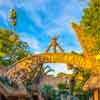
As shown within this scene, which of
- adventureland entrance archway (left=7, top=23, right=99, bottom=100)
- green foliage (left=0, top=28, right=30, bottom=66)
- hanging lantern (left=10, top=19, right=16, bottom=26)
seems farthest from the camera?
hanging lantern (left=10, top=19, right=16, bottom=26)

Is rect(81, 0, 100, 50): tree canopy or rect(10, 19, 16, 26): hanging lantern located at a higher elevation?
rect(10, 19, 16, 26): hanging lantern

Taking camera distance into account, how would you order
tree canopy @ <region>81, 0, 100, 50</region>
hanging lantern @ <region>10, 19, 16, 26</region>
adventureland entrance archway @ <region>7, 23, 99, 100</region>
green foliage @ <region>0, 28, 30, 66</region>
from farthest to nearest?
hanging lantern @ <region>10, 19, 16, 26</region>
green foliage @ <region>0, 28, 30, 66</region>
tree canopy @ <region>81, 0, 100, 50</region>
adventureland entrance archway @ <region>7, 23, 99, 100</region>

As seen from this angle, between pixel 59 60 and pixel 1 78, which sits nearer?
pixel 59 60

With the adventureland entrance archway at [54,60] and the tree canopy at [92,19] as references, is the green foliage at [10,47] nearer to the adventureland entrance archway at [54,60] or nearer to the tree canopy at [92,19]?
the tree canopy at [92,19]

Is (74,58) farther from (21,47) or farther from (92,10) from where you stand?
(21,47)

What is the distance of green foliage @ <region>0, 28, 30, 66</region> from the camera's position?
55406mm

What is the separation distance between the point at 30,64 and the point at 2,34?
113 feet

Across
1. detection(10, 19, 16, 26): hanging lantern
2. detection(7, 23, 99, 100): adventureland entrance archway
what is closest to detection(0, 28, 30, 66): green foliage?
detection(10, 19, 16, 26): hanging lantern

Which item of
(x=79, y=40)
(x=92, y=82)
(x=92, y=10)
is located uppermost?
(x=92, y=10)

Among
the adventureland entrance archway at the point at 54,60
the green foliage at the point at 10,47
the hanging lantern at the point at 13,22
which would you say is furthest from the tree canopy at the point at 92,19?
the hanging lantern at the point at 13,22

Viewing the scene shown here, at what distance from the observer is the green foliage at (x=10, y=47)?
2181 inches

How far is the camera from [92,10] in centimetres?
3456

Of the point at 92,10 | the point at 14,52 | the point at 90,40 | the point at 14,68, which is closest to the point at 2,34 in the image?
the point at 14,52

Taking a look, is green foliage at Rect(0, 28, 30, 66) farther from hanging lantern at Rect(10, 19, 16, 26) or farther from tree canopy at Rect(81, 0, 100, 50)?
tree canopy at Rect(81, 0, 100, 50)
